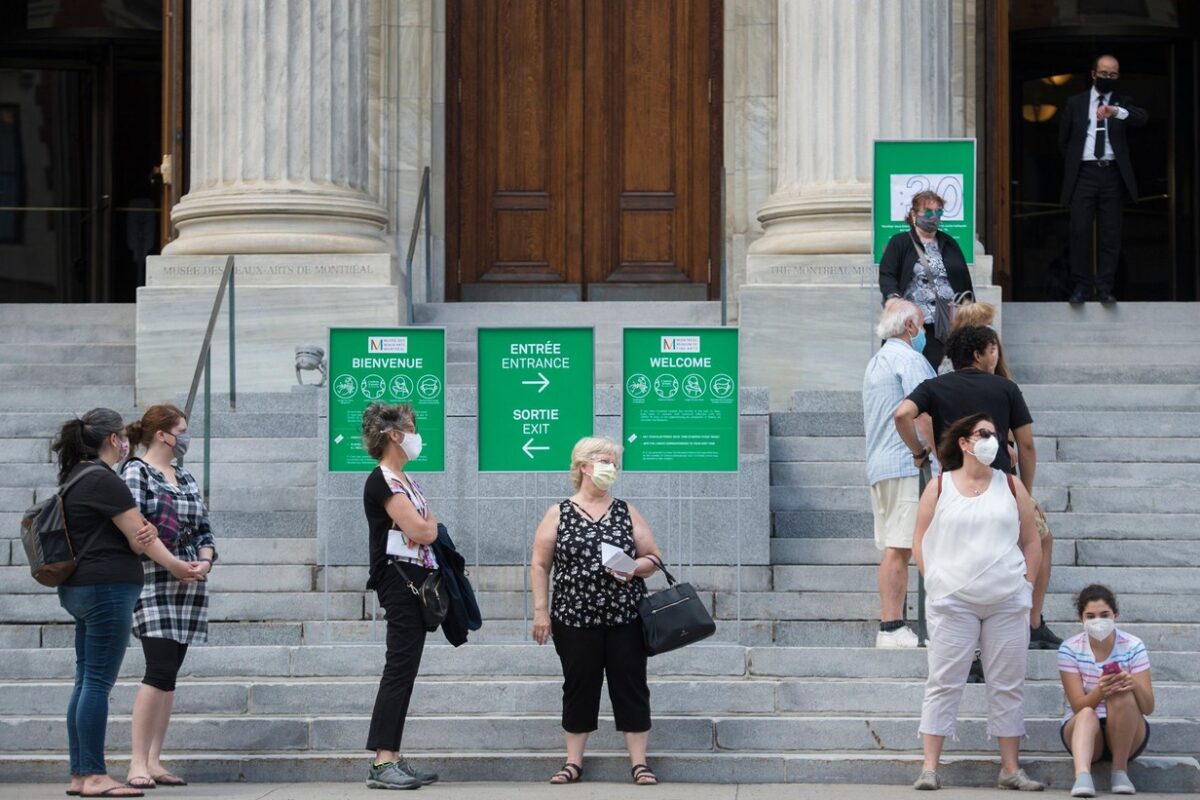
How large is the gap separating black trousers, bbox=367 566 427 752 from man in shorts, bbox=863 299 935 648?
240cm

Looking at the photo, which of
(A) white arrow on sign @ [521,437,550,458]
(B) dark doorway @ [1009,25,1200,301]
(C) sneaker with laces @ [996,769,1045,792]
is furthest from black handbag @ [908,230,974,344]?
(B) dark doorway @ [1009,25,1200,301]

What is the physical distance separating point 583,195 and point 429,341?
6.17 metres

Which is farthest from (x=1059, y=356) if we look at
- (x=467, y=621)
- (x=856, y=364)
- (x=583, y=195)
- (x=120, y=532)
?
(x=120, y=532)

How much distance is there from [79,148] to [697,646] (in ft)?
50.8

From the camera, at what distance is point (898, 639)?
10477mm

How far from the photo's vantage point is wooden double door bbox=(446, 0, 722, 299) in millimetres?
17219

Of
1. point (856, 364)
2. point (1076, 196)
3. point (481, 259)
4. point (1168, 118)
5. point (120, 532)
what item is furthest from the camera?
point (1168, 118)

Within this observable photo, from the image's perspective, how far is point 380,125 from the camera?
55.2 ft

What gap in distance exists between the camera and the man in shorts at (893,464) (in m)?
10.5

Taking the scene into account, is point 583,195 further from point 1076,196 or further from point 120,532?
point 120,532

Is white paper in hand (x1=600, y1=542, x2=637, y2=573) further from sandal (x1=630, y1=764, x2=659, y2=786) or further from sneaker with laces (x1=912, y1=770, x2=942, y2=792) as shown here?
sneaker with laces (x1=912, y1=770, x2=942, y2=792)

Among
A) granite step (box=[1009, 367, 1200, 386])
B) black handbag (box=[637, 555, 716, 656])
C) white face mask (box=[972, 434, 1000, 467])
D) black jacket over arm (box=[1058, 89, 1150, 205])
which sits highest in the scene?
black jacket over arm (box=[1058, 89, 1150, 205])

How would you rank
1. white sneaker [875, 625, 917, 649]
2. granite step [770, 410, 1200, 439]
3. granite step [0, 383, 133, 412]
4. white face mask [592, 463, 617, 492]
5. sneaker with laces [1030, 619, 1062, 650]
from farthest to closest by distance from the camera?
granite step [0, 383, 133, 412] < granite step [770, 410, 1200, 439] < white sneaker [875, 625, 917, 649] < sneaker with laces [1030, 619, 1062, 650] < white face mask [592, 463, 617, 492]

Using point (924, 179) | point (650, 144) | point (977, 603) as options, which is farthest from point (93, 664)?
point (650, 144)
